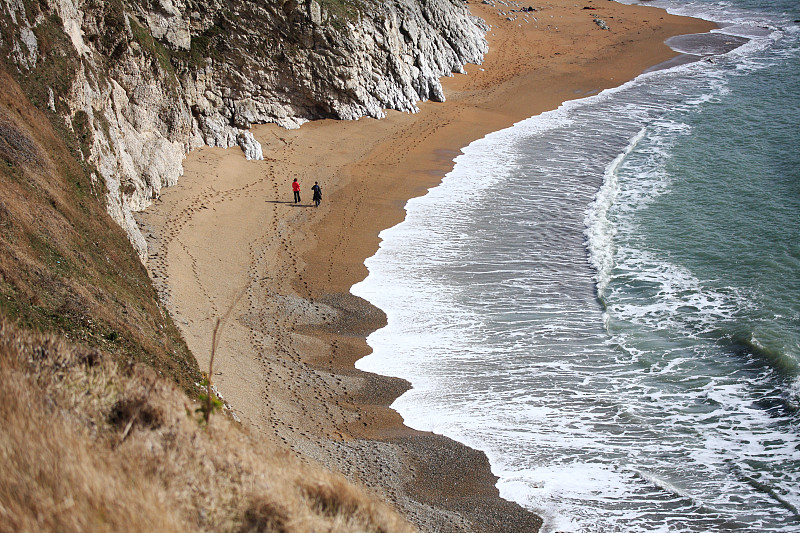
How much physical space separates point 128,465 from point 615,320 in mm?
14284

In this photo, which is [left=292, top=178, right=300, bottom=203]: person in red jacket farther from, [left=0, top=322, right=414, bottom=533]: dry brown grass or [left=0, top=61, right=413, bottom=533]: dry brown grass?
[left=0, top=322, right=414, bottom=533]: dry brown grass

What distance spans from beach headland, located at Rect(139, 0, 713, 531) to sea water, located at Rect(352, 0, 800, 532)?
708 millimetres

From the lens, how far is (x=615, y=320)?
17.9 metres

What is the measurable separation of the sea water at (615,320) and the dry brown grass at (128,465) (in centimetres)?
619

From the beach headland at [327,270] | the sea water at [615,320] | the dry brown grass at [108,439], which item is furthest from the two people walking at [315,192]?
the dry brown grass at [108,439]

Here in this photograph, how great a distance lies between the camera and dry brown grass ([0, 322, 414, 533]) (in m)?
5.27

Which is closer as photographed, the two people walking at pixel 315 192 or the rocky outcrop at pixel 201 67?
the rocky outcrop at pixel 201 67

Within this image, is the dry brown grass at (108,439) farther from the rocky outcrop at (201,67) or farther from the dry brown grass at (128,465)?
the rocky outcrop at (201,67)

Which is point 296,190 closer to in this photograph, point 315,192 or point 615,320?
point 315,192

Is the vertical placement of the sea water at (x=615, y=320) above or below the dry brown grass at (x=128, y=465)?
below

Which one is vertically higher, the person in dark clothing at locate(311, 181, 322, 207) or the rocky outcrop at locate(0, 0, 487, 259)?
the rocky outcrop at locate(0, 0, 487, 259)

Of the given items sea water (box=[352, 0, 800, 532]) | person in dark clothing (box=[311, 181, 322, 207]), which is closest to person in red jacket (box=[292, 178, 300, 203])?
person in dark clothing (box=[311, 181, 322, 207])

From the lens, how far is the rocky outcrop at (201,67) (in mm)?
18438

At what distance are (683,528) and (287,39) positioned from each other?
2661cm
